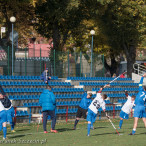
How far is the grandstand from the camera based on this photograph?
25656 mm

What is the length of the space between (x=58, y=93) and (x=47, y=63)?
5.01 m

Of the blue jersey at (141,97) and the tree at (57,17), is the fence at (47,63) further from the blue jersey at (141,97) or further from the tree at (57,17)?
the blue jersey at (141,97)

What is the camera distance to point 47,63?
111 feet

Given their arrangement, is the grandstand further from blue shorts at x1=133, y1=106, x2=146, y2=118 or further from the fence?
blue shorts at x1=133, y1=106, x2=146, y2=118

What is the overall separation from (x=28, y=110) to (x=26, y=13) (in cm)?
1571

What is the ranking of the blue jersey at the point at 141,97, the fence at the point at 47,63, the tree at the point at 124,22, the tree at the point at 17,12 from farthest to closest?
1. the tree at the point at 124,22
2. the tree at the point at 17,12
3. the fence at the point at 47,63
4. the blue jersey at the point at 141,97

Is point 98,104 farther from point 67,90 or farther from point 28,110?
point 67,90

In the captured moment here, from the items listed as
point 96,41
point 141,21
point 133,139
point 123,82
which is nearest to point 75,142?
point 133,139

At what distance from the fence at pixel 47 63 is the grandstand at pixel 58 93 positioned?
5.29ft

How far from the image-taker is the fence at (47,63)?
3155 cm

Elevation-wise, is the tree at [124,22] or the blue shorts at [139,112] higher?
the tree at [124,22]

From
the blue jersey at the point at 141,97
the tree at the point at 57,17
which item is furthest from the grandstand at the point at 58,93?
the blue jersey at the point at 141,97

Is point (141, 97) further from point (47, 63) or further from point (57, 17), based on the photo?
point (57, 17)

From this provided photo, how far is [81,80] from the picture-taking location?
33.5 meters
